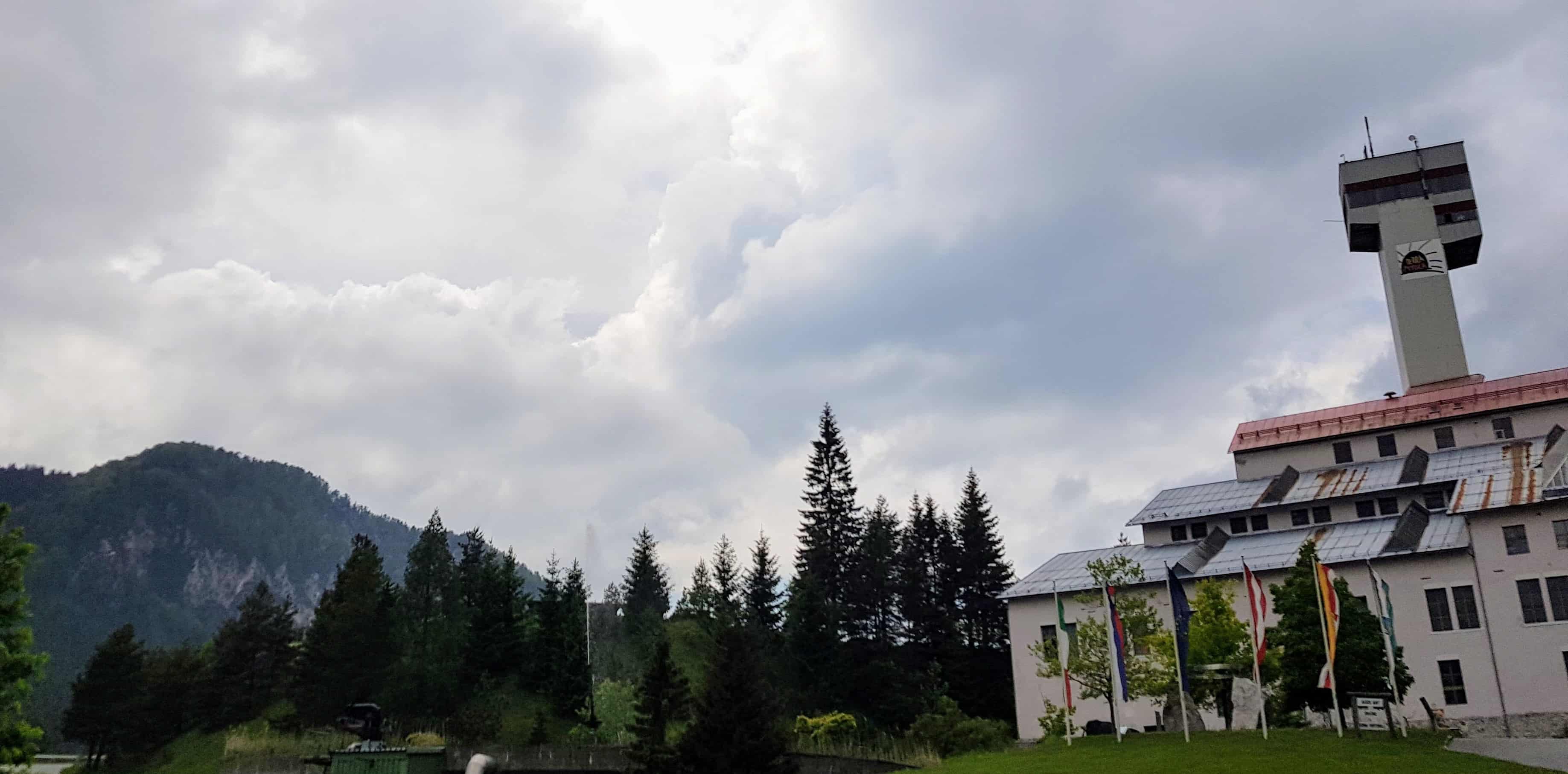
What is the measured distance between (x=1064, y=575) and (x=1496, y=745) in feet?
89.0

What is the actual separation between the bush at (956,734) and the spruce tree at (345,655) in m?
28.8

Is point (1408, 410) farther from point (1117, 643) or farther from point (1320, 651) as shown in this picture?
point (1117, 643)

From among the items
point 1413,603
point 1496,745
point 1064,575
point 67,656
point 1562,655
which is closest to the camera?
point 1496,745

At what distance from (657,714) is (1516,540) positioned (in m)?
37.7

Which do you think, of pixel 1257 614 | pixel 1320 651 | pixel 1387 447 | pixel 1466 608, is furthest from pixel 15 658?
pixel 1387 447

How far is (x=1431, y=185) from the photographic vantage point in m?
68.4

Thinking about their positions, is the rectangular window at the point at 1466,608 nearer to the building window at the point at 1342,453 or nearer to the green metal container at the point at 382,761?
the building window at the point at 1342,453

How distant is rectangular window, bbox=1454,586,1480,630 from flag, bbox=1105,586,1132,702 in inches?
880

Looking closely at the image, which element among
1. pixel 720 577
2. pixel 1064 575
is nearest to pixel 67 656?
pixel 720 577

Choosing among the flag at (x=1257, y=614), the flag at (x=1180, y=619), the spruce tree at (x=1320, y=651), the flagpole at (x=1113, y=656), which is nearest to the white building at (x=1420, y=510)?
the spruce tree at (x=1320, y=651)

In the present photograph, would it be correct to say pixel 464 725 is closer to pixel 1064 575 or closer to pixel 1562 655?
pixel 1064 575

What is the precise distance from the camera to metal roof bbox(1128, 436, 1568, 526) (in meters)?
53.0

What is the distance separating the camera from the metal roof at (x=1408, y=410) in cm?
5550

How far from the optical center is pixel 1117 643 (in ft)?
104
